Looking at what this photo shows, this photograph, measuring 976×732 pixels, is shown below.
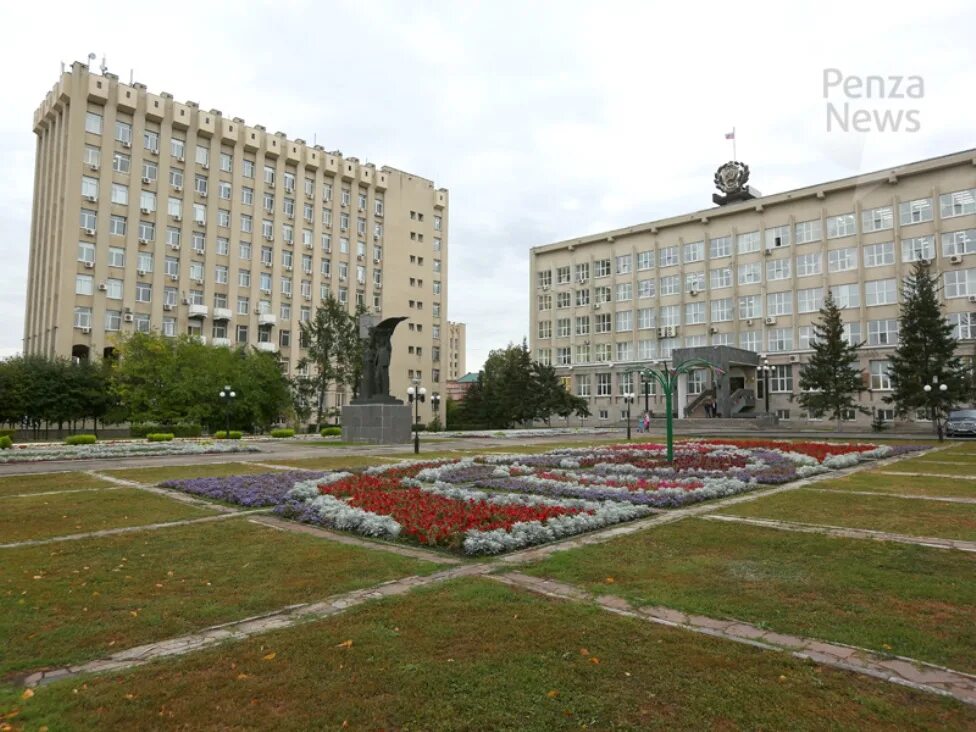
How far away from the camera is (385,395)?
3334 centimetres

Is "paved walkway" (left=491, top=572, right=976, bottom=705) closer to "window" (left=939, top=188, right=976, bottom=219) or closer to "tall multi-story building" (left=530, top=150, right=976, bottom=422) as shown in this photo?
"tall multi-story building" (left=530, top=150, right=976, bottom=422)

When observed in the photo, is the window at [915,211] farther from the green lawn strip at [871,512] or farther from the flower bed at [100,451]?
the flower bed at [100,451]

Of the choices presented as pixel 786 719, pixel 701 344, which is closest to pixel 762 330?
pixel 701 344

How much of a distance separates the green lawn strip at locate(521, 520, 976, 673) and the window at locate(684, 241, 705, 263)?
60.9 metres

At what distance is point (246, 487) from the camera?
1363 cm

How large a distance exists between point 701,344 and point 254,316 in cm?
4567

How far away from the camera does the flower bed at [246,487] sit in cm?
1217

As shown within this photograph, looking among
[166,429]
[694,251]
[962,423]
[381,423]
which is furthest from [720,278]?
[166,429]

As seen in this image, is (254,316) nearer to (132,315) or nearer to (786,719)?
(132,315)

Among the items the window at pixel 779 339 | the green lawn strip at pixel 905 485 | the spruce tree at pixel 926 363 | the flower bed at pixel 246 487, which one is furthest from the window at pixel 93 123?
the spruce tree at pixel 926 363

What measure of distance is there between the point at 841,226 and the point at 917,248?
6.45 m

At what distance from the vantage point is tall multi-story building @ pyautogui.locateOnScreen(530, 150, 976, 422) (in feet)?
168

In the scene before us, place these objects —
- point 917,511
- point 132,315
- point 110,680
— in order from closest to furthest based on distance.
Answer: point 110,680 < point 917,511 < point 132,315

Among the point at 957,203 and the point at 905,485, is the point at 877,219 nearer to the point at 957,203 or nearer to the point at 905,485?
the point at 957,203
